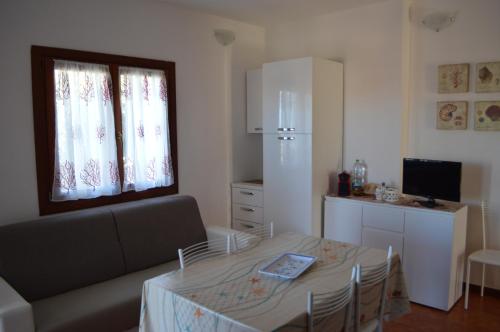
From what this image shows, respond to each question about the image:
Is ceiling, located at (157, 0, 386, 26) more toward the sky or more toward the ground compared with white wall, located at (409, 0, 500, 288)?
more toward the sky

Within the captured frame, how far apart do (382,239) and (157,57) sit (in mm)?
2593

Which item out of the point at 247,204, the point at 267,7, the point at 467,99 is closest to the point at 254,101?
the point at 267,7

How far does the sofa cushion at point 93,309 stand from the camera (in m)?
2.31

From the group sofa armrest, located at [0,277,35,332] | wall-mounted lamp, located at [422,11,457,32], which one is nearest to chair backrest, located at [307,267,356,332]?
sofa armrest, located at [0,277,35,332]

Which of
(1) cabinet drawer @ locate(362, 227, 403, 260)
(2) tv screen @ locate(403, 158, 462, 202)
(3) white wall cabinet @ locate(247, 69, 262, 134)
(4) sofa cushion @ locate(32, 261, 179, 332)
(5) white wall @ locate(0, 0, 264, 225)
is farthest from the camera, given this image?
(3) white wall cabinet @ locate(247, 69, 262, 134)

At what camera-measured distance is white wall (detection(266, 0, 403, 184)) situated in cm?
382

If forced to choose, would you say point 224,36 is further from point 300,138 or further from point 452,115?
point 452,115

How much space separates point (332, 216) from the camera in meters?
3.93

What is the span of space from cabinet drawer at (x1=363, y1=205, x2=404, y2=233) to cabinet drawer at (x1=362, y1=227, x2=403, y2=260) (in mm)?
44

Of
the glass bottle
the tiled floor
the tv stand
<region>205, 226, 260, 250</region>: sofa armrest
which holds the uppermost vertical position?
the glass bottle

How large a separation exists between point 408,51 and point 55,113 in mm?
3073

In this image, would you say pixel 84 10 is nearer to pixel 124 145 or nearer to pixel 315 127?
pixel 124 145

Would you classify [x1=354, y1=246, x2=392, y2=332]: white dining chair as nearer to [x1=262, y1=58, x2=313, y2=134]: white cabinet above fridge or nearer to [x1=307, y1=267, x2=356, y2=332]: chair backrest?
[x1=307, y1=267, x2=356, y2=332]: chair backrest

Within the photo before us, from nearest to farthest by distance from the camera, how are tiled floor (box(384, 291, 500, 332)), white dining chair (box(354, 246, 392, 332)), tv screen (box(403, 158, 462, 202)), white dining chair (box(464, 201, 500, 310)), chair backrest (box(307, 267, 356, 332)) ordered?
chair backrest (box(307, 267, 356, 332)), white dining chair (box(354, 246, 392, 332)), tiled floor (box(384, 291, 500, 332)), white dining chair (box(464, 201, 500, 310)), tv screen (box(403, 158, 462, 202))
